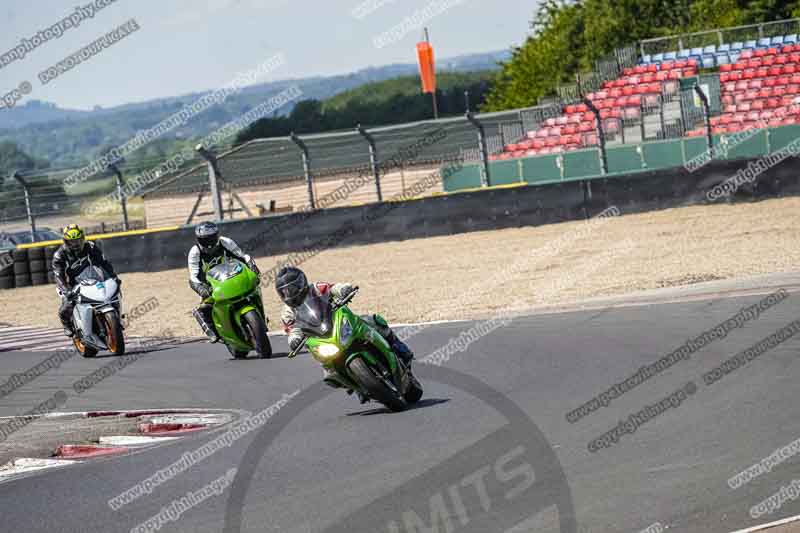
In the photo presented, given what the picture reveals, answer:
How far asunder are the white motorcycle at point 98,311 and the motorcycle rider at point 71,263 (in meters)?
0.09

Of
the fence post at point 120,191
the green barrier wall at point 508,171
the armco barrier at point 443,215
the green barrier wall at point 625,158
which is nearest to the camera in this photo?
the armco barrier at point 443,215

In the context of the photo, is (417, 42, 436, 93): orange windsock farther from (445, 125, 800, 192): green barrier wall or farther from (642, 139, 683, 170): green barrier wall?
(642, 139, 683, 170): green barrier wall

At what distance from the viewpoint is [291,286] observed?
977 cm

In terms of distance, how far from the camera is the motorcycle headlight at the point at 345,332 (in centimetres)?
956

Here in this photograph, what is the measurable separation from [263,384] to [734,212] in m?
13.4

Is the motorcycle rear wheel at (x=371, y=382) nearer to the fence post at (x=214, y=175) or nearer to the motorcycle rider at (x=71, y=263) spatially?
the motorcycle rider at (x=71, y=263)

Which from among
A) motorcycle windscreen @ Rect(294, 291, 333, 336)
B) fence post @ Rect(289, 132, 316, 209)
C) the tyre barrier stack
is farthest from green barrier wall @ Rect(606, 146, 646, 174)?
motorcycle windscreen @ Rect(294, 291, 333, 336)

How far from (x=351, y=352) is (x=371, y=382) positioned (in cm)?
28

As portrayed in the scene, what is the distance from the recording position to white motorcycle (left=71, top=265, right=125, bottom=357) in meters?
15.6

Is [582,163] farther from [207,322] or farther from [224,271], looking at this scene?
[224,271]

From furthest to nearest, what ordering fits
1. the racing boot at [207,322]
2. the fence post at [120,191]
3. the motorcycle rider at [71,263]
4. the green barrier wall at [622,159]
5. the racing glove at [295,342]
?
the green barrier wall at [622,159] → the fence post at [120,191] → the motorcycle rider at [71,263] → the racing boot at [207,322] → the racing glove at [295,342]

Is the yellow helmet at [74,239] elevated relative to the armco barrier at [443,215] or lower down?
elevated

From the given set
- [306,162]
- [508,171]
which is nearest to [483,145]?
[306,162]

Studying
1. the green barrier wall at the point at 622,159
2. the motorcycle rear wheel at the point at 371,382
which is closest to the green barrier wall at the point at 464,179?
the green barrier wall at the point at 622,159
